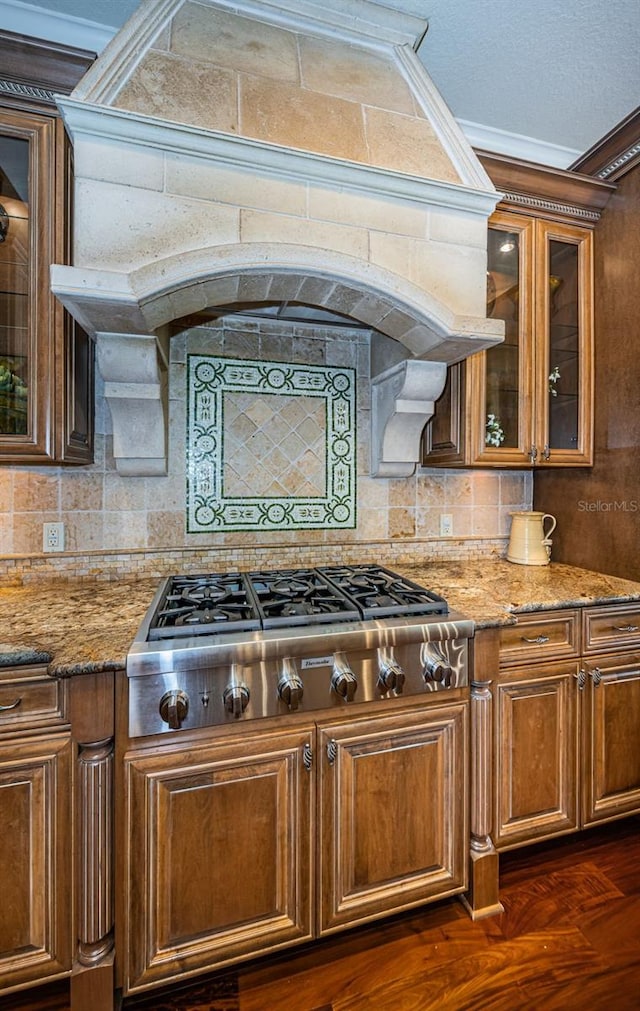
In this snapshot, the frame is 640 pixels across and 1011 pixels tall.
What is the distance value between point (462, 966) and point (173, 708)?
1.19 metres

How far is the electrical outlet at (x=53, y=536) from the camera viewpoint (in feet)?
5.97

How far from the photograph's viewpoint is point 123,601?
1.61 m

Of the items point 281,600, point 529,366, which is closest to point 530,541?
point 529,366

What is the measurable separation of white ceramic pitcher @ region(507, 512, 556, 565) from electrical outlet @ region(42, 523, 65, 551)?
2.05 metres

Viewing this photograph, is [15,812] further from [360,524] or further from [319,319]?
[319,319]

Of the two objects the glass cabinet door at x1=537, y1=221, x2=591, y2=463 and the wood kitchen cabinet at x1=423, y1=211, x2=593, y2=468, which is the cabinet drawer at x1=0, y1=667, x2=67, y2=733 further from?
the glass cabinet door at x1=537, y1=221, x2=591, y2=463

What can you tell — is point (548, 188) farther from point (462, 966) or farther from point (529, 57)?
point (462, 966)

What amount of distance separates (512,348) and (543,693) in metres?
1.46

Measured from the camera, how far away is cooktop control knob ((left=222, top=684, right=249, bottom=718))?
123cm

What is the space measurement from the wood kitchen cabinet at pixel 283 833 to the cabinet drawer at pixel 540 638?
293mm

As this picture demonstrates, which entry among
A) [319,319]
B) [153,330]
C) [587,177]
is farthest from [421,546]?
[587,177]

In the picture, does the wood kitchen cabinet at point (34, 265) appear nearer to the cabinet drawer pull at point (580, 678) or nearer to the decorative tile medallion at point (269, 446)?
the decorative tile medallion at point (269, 446)

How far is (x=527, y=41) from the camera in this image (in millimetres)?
1678

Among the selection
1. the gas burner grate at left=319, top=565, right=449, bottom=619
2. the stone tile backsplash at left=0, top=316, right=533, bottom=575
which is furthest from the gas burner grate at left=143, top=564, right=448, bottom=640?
the stone tile backsplash at left=0, top=316, right=533, bottom=575
